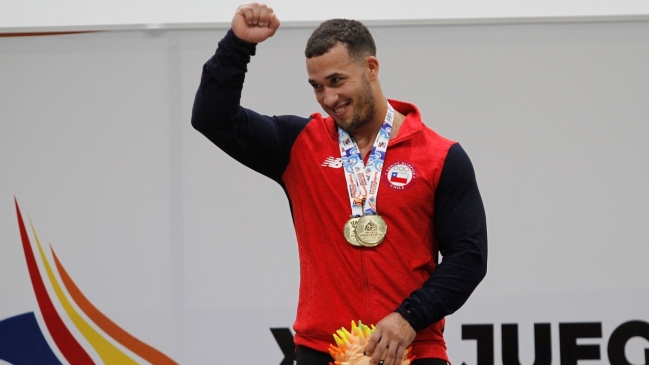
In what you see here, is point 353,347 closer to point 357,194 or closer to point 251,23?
point 357,194

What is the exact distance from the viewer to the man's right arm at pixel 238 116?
2014 millimetres

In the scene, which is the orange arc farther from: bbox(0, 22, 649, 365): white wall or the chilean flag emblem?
the chilean flag emblem

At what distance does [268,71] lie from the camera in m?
3.59

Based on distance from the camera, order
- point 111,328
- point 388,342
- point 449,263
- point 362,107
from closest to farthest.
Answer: point 388,342 → point 449,263 → point 362,107 → point 111,328

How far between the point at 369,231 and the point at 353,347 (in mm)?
278

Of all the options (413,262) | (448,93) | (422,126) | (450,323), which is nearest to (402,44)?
(448,93)

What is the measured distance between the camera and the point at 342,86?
2.10 m

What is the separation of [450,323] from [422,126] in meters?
1.50

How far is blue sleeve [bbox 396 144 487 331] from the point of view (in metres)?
1.98

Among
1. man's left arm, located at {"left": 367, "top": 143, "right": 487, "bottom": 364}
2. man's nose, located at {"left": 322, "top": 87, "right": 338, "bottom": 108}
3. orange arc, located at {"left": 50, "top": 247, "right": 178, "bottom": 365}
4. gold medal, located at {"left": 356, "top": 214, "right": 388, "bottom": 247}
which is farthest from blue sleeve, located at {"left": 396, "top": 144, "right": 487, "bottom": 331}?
orange arc, located at {"left": 50, "top": 247, "right": 178, "bottom": 365}

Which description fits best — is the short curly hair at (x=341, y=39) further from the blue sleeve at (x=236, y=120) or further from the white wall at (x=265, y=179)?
the white wall at (x=265, y=179)

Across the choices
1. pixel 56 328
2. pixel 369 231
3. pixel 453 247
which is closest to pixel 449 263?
pixel 453 247

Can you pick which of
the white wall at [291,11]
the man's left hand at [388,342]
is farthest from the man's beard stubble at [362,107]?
the white wall at [291,11]

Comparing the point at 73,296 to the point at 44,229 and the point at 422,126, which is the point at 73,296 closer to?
the point at 44,229
